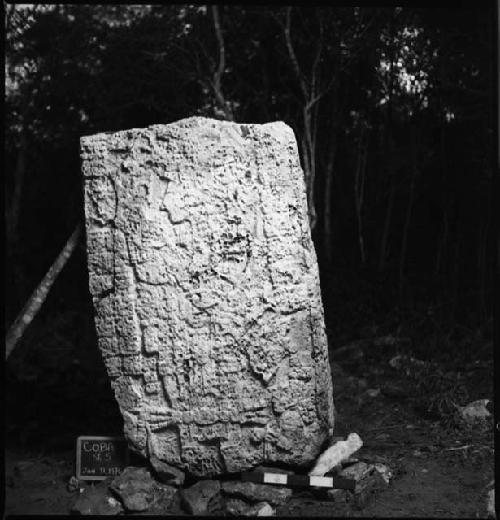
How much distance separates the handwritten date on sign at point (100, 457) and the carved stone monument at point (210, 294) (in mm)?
209

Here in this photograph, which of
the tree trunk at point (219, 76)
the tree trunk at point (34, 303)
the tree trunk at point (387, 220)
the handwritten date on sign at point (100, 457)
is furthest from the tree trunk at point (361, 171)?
the handwritten date on sign at point (100, 457)

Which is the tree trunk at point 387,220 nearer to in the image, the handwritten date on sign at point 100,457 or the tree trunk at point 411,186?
the tree trunk at point 411,186

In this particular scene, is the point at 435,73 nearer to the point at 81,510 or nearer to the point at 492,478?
the point at 492,478

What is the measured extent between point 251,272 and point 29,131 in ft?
23.7

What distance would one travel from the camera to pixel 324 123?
984cm

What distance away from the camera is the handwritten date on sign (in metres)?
3.54

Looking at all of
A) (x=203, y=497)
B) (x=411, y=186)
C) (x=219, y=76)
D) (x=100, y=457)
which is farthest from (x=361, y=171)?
(x=203, y=497)

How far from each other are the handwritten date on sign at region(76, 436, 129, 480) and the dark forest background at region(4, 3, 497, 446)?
8.32ft

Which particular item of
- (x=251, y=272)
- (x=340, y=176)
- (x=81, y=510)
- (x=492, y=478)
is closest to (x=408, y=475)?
(x=492, y=478)

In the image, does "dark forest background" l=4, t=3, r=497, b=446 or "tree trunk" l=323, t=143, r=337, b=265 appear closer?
"dark forest background" l=4, t=3, r=497, b=446

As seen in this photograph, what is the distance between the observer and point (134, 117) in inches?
370

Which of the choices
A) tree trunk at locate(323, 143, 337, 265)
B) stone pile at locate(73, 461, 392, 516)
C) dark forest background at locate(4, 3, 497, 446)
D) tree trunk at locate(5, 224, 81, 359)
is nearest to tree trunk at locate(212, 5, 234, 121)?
dark forest background at locate(4, 3, 497, 446)

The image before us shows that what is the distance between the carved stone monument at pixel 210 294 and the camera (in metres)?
3.36

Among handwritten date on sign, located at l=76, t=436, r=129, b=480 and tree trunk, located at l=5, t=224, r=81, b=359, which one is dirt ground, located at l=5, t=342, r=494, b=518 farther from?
tree trunk, located at l=5, t=224, r=81, b=359
